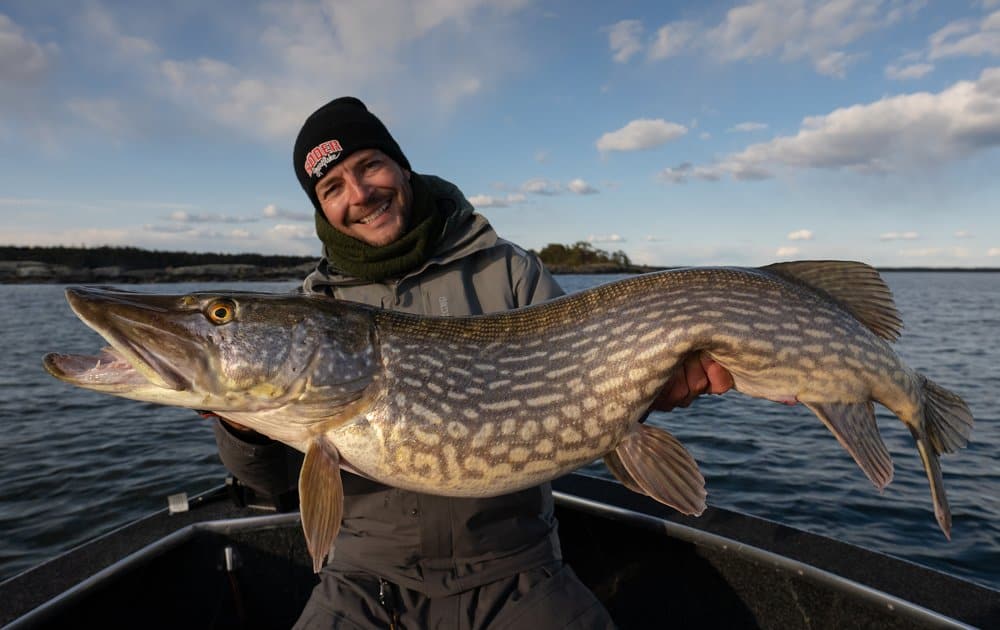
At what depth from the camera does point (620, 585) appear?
305cm

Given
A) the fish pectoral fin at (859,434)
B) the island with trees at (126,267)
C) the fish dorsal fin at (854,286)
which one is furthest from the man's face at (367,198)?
the island with trees at (126,267)

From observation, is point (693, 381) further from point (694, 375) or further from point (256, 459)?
point (256, 459)

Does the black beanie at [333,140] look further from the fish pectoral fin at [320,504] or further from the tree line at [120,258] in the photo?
the tree line at [120,258]

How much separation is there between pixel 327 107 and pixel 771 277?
2402 mm

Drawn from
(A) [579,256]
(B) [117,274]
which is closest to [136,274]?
(B) [117,274]

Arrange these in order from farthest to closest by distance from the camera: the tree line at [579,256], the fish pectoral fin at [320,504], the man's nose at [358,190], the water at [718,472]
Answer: the tree line at [579,256]
the water at [718,472]
the man's nose at [358,190]
the fish pectoral fin at [320,504]

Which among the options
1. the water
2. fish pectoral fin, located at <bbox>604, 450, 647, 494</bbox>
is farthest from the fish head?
the water

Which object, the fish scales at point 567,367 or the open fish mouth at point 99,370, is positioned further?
the fish scales at point 567,367

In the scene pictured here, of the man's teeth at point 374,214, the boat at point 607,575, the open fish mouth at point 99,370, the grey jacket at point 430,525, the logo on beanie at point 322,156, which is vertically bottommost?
the boat at point 607,575

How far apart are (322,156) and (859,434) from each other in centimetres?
269

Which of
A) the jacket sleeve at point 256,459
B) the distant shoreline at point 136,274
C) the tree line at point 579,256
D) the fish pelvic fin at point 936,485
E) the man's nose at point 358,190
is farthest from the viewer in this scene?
the tree line at point 579,256

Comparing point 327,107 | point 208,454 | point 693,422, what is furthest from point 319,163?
point 693,422

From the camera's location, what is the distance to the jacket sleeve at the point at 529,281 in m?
2.76

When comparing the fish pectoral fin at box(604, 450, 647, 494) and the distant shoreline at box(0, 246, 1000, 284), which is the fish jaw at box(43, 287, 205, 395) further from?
the distant shoreline at box(0, 246, 1000, 284)
